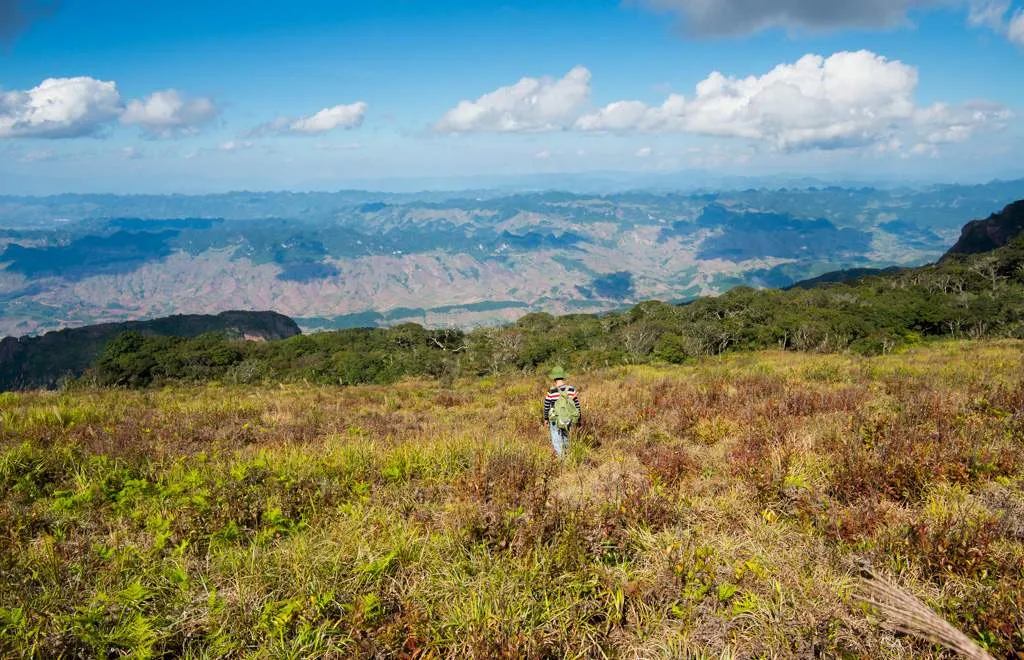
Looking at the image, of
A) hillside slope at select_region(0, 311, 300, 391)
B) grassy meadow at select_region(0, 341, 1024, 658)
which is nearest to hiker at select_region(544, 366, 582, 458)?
grassy meadow at select_region(0, 341, 1024, 658)

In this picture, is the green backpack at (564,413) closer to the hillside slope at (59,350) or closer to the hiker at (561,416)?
the hiker at (561,416)

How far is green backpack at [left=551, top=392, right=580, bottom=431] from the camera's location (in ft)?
25.6

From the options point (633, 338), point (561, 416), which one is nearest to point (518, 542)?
point (561, 416)

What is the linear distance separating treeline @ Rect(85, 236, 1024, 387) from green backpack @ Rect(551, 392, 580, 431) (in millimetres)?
27771

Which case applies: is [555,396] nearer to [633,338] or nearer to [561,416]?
[561,416]

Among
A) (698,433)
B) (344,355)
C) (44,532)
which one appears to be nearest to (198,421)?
(44,532)

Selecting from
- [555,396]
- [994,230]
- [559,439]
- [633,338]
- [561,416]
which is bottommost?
[633,338]

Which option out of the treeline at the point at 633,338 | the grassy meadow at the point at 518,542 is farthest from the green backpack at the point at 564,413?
the treeline at the point at 633,338

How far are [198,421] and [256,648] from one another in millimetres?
8130

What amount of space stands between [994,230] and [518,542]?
19366cm

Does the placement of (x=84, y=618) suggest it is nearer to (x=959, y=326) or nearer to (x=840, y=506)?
(x=840, y=506)

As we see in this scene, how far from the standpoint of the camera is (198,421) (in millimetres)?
9758

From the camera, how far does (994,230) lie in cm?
13900

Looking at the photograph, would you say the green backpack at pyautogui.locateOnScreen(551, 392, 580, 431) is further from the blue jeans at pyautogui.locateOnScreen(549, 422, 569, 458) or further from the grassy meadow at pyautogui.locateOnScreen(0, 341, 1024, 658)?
the grassy meadow at pyautogui.locateOnScreen(0, 341, 1024, 658)
